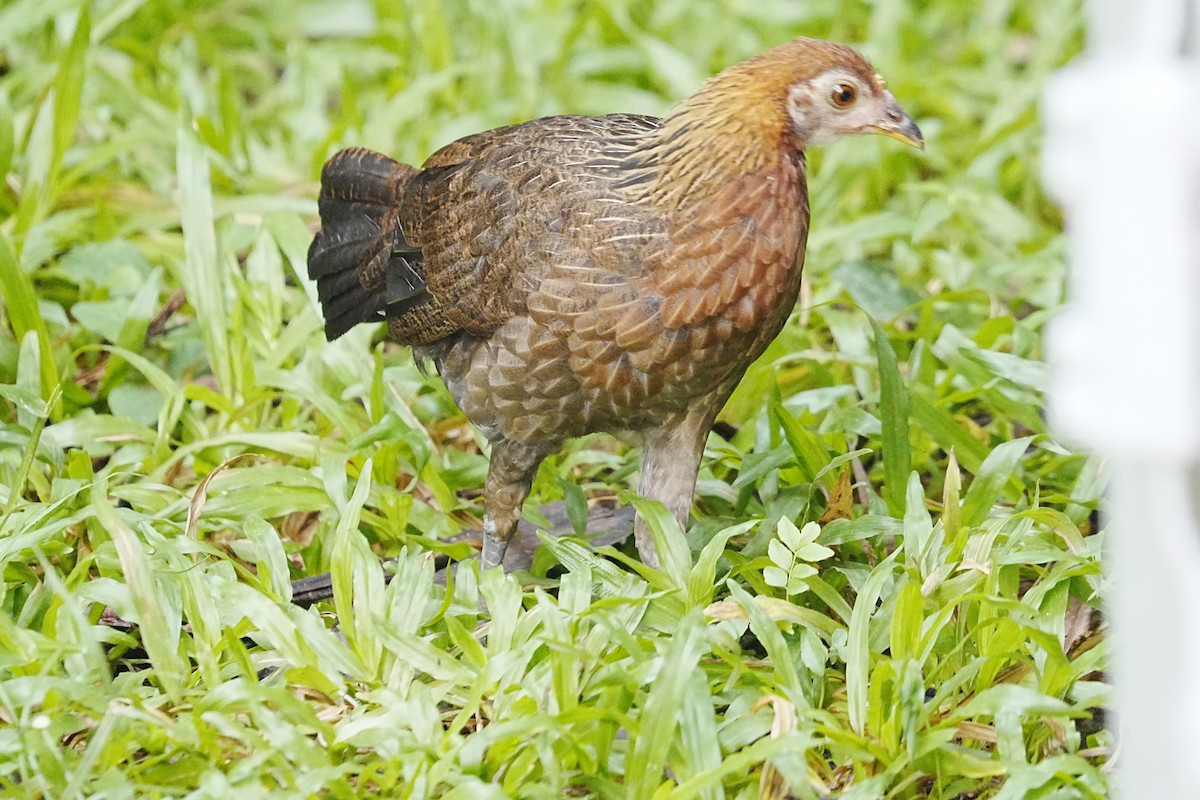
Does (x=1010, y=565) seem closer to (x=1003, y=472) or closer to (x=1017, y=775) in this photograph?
(x=1003, y=472)

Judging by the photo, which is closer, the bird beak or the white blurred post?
the white blurred post

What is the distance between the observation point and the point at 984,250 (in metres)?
4.51

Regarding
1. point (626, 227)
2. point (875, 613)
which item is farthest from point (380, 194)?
point (875, 613)

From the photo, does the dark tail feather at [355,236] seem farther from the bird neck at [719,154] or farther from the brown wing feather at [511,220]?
the bird neck at [719,154]

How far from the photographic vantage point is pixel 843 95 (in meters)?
2.84

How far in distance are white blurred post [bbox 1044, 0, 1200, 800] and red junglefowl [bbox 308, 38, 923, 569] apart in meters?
1.16

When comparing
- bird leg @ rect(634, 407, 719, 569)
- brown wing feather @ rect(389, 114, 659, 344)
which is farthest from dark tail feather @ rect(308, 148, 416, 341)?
bird leg @ rect(634, 407, 719, 569)

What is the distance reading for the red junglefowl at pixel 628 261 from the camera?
9.05 feet

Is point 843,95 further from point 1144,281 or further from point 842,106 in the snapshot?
point 1144,281

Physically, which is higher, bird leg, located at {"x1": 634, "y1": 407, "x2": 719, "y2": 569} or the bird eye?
the bird eye

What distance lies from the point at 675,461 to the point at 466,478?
2.33 ft

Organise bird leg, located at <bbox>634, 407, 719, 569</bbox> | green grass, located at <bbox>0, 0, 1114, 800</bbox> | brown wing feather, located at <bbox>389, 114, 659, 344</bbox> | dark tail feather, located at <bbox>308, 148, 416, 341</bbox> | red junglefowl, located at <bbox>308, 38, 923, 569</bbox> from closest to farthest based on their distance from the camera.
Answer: green grass, located at <bbox>0, 0, 1114, 800</bbox> → red junglefowl, located at <bbox>308, 38, 923, 569</bbox> → brown wing feather, located at <bbox>389, 114, 659, 344</bbox> → bird leg, located at <bbox>634, 407, 719, 569</bbox> → dark tail feather, located at <bbox>308, 148, 416, 341</bbox>

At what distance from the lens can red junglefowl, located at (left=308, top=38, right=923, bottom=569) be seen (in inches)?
109

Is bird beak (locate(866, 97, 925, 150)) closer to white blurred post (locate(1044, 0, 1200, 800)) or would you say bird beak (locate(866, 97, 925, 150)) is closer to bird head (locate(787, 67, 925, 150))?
bird head (locate(787, 67, 925, 150))
